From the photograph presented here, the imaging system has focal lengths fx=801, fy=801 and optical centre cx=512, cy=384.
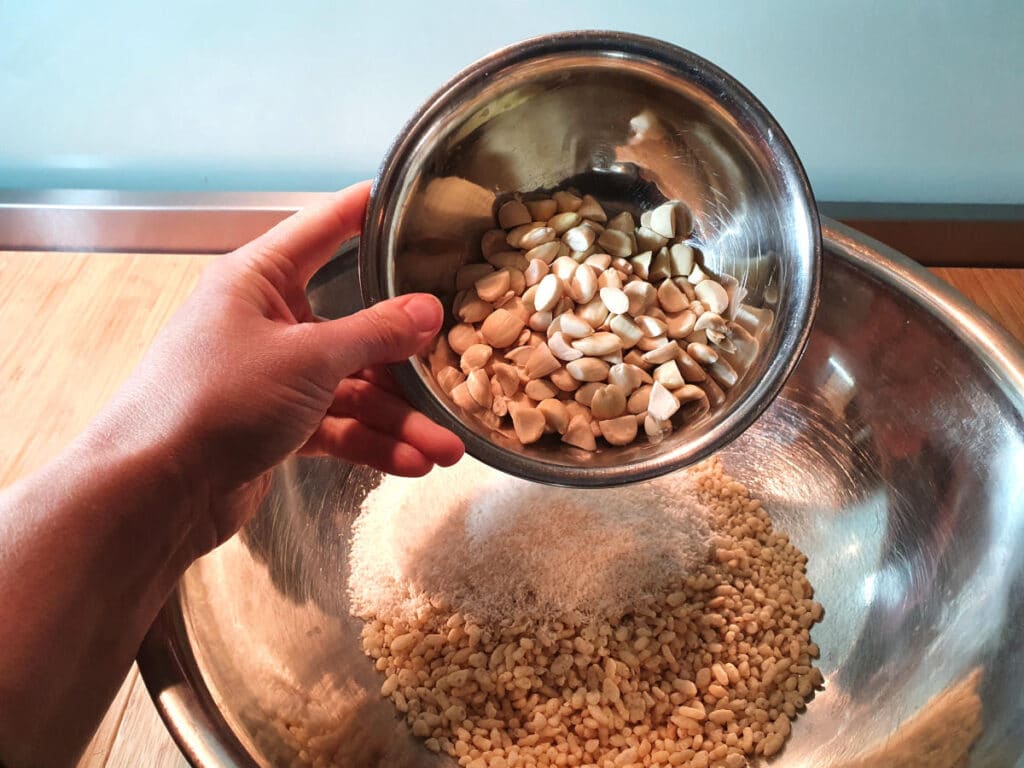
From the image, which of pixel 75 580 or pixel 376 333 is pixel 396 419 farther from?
pixel 75 580

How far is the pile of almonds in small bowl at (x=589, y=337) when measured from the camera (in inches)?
26.1

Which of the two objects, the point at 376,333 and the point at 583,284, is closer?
the point at 376,333

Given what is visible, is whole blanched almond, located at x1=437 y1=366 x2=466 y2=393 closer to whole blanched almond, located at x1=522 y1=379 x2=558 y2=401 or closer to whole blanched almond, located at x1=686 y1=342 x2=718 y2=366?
whole blanched almond, located at x1=522 y1=379 x2=558 y2=401

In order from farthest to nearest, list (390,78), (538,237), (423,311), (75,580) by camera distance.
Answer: (390,78)
(538,237)
(423,311)
(75,580)

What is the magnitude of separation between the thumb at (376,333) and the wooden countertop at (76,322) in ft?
1.51

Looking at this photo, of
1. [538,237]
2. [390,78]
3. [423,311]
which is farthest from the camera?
[390,78]

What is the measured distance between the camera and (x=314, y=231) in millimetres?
672

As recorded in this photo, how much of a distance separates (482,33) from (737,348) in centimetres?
50

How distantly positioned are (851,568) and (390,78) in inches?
29.1

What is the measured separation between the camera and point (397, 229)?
644mm

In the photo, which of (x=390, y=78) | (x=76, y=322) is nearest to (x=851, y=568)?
(x=390, y=78)

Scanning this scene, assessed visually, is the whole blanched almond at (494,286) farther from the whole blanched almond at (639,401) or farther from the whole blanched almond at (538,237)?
the whole blanched almond at (639,401)

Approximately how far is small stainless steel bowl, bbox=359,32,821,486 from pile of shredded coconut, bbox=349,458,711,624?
0.13m

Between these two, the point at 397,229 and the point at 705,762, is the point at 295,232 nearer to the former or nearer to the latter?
the point at 397,229
